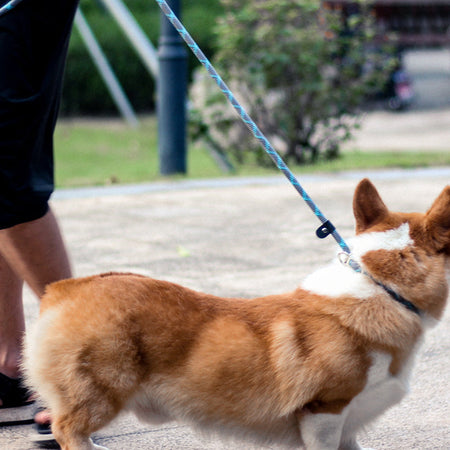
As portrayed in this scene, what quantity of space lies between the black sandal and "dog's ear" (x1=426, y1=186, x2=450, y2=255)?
4.72 ft

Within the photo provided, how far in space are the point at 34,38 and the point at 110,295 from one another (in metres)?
0.85

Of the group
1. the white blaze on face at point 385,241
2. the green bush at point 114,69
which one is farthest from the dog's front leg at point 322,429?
the green bush at point 114,69

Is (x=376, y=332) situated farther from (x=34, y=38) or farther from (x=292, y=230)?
(x=292, y=230)

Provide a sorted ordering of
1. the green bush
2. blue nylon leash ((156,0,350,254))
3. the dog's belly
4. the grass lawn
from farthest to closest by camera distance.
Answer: the green bush → the grass lawn → blue nylon leash ((156,0,350,254)) → the dog's belly

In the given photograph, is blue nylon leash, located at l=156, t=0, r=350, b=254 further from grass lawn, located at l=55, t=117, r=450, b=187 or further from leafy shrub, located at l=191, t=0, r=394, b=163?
leafy shrub, located at l=191, t=0, r=394, b=163

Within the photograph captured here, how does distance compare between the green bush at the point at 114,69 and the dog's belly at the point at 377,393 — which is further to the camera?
the green bush at the point at 114,69

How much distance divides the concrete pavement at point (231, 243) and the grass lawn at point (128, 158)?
0.62 metres

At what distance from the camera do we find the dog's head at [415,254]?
207cm

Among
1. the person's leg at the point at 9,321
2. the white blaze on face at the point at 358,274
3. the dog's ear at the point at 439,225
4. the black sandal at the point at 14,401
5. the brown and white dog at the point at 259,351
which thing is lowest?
the black sandal at the point at 14,401

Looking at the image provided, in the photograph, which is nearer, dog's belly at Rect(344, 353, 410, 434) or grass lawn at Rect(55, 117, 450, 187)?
dog's belly at Rect(344, 353, 410, 434)

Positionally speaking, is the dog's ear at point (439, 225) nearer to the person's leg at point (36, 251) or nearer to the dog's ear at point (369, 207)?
the dog's ear at point (369, 207)

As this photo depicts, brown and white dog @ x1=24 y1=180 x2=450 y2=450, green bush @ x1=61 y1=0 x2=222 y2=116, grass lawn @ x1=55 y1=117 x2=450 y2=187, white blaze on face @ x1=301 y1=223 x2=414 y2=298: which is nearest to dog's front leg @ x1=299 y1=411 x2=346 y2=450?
brown and white dog @ x1=24 y1=180 x2=450 y2=450

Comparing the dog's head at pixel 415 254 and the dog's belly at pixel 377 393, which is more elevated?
the dog's head at pixel 415 254

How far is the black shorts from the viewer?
2367 millimetres
